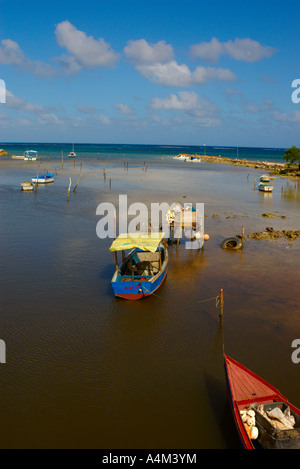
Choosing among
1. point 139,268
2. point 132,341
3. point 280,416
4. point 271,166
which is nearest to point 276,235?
point 139,268

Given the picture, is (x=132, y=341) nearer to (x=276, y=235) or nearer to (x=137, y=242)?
(x=137, y=242)

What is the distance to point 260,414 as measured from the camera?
938cm

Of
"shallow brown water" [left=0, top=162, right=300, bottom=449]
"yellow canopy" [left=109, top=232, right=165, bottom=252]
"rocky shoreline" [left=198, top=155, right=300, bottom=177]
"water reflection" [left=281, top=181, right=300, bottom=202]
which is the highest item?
"rocky shoreline" [left=198, top=155, right=300, bottom=177]

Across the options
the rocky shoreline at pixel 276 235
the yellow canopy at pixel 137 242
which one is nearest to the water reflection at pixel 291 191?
the rocky shoreline at pixel 276 235

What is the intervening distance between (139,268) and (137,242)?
7.11 feet

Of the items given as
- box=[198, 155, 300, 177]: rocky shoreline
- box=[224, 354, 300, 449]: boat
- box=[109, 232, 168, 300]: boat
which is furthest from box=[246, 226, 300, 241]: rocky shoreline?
box=[198, 155, 300, 177]: rocky shoreline

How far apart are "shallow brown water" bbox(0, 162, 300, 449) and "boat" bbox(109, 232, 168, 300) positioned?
2.49 ft

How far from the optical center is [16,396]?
11.6 meters

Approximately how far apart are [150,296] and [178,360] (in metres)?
5.57

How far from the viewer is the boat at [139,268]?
699 inches

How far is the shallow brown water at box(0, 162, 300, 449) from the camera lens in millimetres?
10492

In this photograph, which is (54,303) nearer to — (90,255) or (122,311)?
(122,311)

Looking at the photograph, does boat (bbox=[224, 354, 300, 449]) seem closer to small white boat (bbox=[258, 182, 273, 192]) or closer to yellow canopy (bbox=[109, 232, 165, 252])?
yellow canopy (bbox=[109, 232, 165, 252])

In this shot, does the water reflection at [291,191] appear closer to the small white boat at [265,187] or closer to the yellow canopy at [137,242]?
the small white boat at [265,187]
